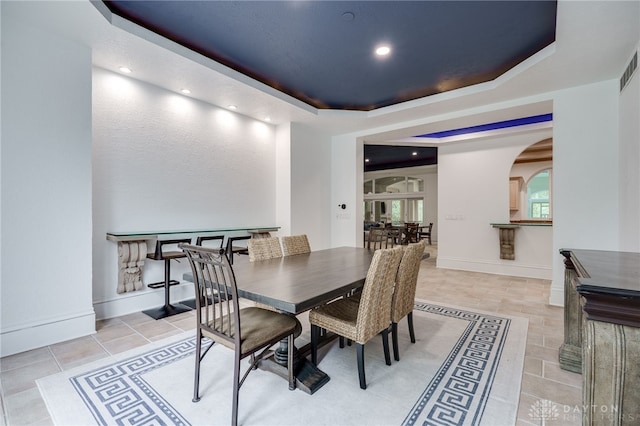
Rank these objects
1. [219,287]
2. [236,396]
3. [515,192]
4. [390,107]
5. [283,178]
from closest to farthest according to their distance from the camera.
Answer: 1. [236,396]
2. [219,287]
3. [390,107]
4. [283,178]
5. [515,192]

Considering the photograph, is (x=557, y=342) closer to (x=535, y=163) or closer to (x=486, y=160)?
(x=486, y=160)

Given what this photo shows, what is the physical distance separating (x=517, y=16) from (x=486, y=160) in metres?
3.65

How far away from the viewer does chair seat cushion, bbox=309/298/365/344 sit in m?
1.96

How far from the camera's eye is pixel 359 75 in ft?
12.0

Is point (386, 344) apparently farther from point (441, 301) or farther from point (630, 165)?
point (630, 165)

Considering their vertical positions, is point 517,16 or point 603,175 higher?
point 517,16

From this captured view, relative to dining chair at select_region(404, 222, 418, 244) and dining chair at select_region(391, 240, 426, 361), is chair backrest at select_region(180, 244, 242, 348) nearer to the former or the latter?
dining chair at select_region(391, 240, 426, 361)

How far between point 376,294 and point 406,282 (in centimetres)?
57

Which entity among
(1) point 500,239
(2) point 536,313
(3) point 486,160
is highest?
(3) point 486,160

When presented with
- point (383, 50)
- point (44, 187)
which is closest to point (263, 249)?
point (44, 187)

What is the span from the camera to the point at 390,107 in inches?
183

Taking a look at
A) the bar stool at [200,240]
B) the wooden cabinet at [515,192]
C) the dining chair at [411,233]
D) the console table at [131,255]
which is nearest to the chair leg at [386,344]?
the bar stool at [200,240]

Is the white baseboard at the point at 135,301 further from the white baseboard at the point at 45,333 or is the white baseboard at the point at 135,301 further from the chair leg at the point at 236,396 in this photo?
the chair leg at the point at 236,396

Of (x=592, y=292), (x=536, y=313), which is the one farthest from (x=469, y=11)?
(x=536, y=313)
